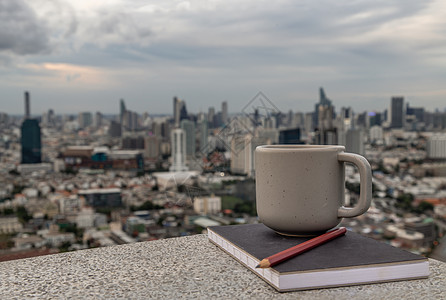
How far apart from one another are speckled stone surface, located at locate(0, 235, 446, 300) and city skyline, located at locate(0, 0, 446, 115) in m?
3.47

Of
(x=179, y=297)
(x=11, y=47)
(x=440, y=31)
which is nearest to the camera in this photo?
(x=179, y=297)

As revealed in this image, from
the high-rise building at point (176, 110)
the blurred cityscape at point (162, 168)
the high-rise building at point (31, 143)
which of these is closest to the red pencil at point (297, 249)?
the blurred cityscape at point (162, 168)

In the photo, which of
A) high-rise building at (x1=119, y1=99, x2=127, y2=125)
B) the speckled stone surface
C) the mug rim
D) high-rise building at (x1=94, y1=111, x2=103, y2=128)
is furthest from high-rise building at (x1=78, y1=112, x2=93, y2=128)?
the mug rim

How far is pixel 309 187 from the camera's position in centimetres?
59

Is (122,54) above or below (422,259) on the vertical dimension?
above

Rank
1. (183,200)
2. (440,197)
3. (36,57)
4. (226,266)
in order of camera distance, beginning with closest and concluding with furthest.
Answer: (226,266) → (183,200) → (440,197) → (36,57)

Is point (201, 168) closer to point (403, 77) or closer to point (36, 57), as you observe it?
point (403, 77)

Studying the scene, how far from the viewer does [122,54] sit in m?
13.6

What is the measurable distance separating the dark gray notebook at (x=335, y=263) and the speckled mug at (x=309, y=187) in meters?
0.04

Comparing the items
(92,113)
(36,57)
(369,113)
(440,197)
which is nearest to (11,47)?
(36,57)

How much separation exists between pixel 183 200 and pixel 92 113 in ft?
42.8

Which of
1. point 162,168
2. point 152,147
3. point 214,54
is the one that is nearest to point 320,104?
point 214,54

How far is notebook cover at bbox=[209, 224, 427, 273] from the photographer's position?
0.50 m

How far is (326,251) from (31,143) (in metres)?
14.0
